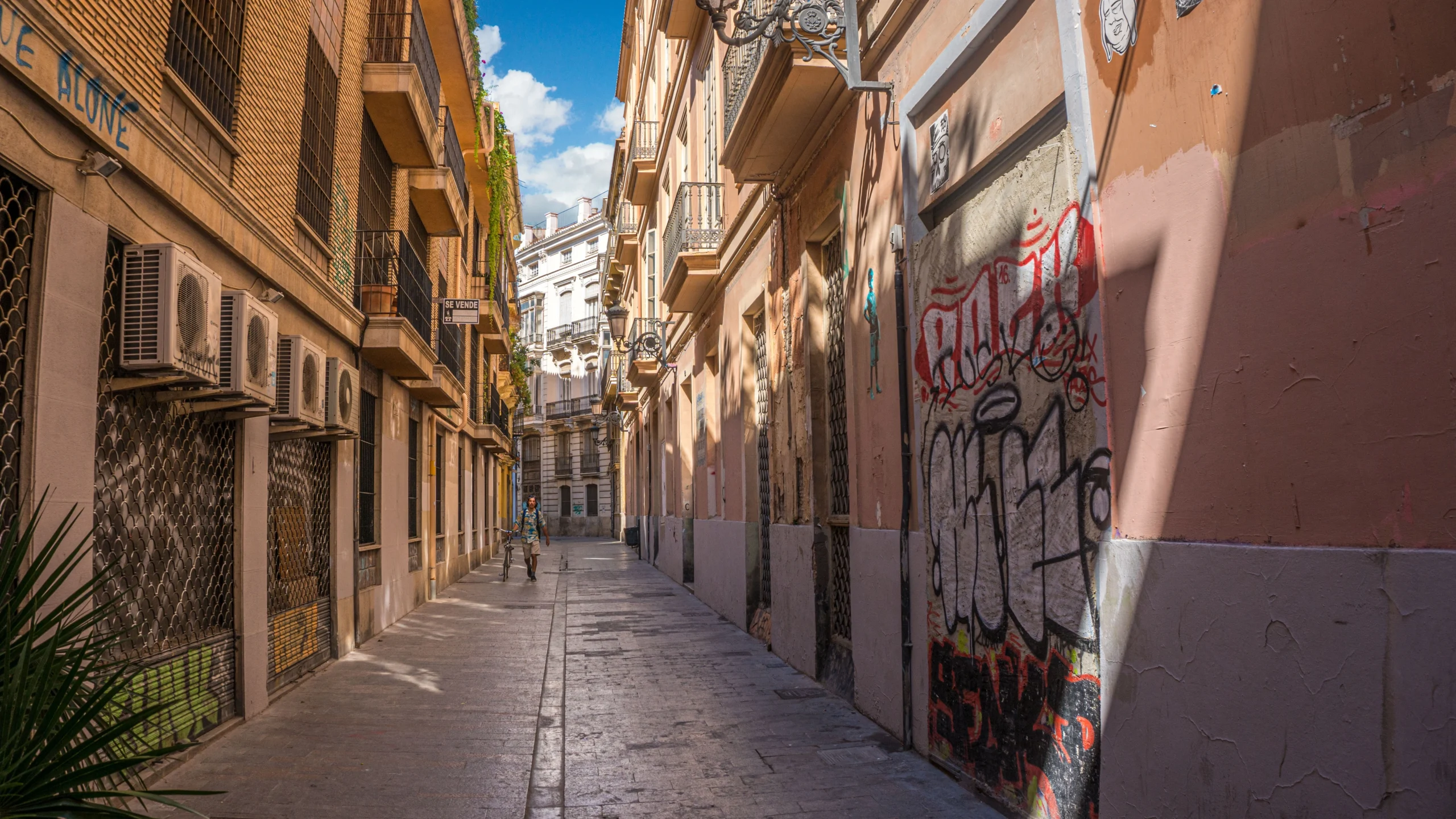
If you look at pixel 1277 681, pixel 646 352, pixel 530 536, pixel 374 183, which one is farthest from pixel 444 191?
pixel 1277 681

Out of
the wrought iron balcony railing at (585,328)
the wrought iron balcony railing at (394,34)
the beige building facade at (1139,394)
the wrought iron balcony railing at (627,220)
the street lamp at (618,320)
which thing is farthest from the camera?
the wrought iron balcony railing at (585,328)

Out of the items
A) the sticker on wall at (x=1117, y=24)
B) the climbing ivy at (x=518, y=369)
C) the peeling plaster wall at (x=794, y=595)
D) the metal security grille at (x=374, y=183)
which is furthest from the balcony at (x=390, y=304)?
the climbing ivy at (x=518, y=369)

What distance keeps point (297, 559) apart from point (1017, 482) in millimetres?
6795

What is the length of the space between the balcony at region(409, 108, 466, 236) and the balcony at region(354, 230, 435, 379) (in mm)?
1103

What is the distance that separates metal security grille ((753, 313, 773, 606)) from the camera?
33.5 ft

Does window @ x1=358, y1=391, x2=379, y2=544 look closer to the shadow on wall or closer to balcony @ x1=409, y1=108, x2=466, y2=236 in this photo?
balcony @ x1=409, y1=108, x2=466, y2=236

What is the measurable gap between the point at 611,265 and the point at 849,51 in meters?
24.4

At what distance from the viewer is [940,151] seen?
5.62m

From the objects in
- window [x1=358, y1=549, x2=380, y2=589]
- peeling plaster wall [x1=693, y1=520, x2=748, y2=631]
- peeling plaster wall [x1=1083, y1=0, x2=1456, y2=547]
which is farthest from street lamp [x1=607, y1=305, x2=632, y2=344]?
peeling plaster wall [x1=1083, y1=0, x2=1456, y2=547]

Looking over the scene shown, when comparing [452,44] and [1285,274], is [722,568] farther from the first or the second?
[1285,274]

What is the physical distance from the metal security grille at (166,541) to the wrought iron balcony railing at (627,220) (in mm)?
19522

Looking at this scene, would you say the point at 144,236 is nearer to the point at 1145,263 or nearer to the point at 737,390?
the point at 1145,263

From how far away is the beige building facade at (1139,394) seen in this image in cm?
Answer: 252

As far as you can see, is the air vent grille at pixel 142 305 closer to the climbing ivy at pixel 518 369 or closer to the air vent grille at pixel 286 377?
the air vent grille at pixel 286 377
